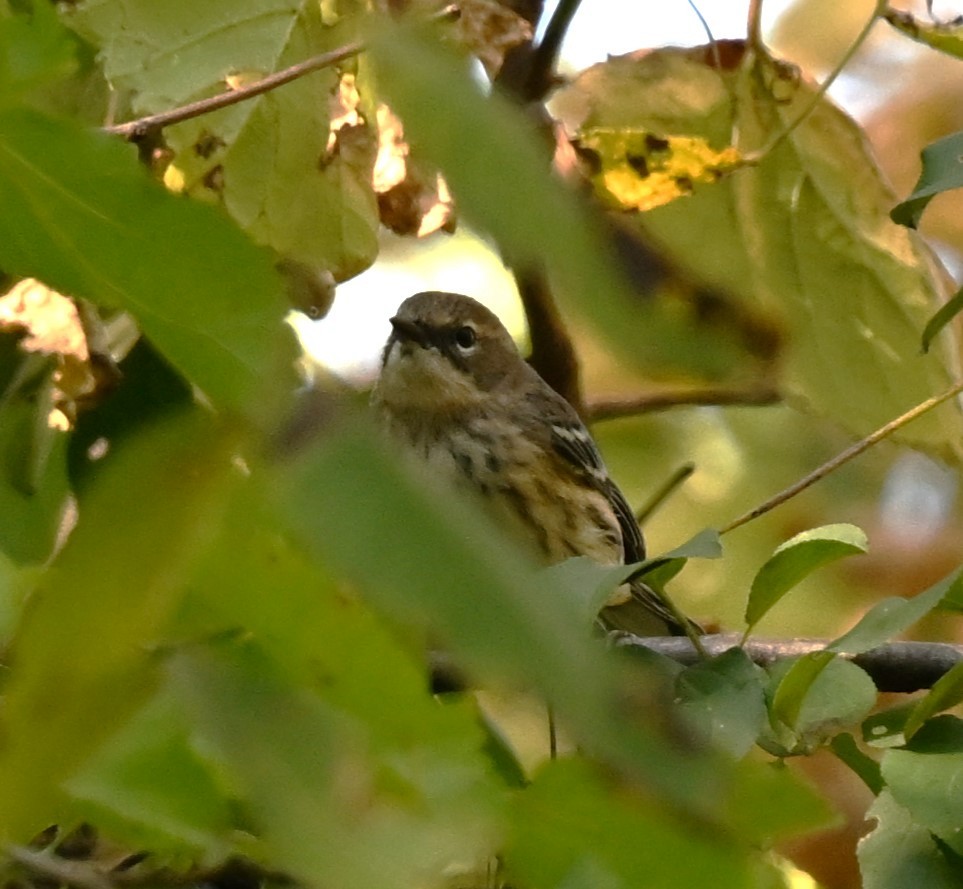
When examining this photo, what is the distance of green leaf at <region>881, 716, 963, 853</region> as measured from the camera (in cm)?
94

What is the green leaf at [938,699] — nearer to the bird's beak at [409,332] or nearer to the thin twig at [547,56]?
the thin twig at [547,56]

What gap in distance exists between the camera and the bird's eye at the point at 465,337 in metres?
3.26

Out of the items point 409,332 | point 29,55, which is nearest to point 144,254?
point 29,55

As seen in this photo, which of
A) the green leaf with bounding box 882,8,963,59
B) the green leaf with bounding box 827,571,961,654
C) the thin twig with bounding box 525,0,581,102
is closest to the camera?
the green leaf with bounding box 827,571,961,654

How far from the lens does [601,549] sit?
3.03 m

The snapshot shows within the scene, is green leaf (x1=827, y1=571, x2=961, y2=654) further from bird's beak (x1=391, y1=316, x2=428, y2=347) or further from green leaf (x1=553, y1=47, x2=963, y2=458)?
bird's beak (x1=391, y1=316, x2=428, y2=347)

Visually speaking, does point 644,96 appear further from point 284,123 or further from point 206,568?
point 206,568

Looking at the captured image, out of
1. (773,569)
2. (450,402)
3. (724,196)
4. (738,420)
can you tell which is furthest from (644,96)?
(738,420)

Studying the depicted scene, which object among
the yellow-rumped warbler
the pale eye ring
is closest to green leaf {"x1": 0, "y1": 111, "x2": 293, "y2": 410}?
the yellow-rumped warbler

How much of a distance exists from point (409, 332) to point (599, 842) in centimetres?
263

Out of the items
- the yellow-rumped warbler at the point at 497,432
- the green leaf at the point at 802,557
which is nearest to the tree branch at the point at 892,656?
the green leaf at the point at 802,557

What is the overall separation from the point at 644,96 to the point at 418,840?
1.45 meters

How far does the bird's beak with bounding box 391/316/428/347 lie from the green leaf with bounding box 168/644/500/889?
252cm

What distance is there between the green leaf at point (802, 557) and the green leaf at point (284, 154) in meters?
0.55
